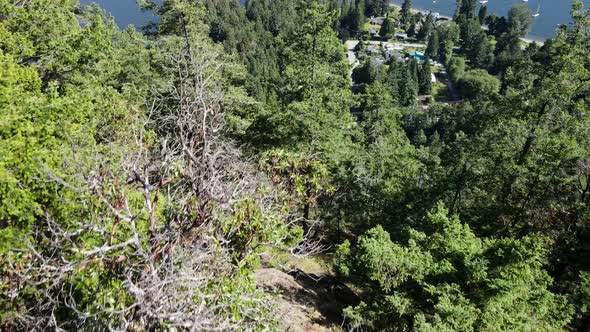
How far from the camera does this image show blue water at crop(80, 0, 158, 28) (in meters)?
68.1

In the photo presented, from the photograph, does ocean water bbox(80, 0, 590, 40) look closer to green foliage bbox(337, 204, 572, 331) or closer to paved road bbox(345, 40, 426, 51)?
paved road bbox(345, 40, 426, 51)

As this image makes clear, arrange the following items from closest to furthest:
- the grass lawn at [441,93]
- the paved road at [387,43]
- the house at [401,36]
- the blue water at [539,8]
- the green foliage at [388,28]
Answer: the grass lawn at [441,93] → the blue water at [539,8] → the paved road at [387,43] → the green foliage at [388,28] → the house at [401,36]

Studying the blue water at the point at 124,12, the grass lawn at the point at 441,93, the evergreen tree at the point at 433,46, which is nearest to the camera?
the blue water at the point at 124,12

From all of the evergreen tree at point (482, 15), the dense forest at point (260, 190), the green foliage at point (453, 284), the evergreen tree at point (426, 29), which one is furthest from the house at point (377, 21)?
the green foliage at point (453, 284)

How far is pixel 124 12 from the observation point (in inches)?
2876

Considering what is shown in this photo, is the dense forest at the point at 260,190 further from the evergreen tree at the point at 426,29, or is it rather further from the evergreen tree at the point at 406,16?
the evergreen tree at the point at 406,16

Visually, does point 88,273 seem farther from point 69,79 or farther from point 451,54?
point 451,54

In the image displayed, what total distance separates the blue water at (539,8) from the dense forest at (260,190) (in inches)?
3572

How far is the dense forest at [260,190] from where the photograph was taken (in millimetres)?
5781

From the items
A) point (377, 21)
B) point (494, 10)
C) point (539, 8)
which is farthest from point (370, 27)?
point (539, 8)

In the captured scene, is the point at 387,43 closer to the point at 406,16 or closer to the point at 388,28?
the point at 388,28

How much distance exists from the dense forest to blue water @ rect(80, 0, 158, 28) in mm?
46188

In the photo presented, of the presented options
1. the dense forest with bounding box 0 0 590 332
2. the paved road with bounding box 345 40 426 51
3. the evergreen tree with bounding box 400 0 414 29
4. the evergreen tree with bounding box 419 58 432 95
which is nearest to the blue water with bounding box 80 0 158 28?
the dense forest with bounding box 0 0 590 332

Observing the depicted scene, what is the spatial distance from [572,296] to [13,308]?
15.2 m
